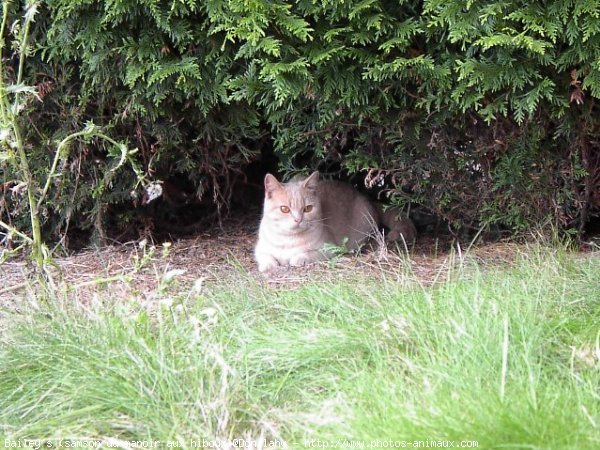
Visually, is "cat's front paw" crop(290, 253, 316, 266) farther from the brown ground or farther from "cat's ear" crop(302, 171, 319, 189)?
"cat's ear" crop(302, 171, 319, 189)

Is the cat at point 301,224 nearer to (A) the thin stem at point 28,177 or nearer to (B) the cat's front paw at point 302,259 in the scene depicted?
(B) the cat's front paw at point 302,259

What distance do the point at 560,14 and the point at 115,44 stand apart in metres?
2.19

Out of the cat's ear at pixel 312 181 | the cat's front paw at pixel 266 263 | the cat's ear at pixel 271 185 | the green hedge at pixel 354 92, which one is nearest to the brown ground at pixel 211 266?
the cat's front paw at pixel 266 263

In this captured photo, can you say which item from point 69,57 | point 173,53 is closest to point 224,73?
point 173,53

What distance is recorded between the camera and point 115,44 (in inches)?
156

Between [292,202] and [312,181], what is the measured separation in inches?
7.1

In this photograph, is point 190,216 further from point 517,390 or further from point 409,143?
point 517,390

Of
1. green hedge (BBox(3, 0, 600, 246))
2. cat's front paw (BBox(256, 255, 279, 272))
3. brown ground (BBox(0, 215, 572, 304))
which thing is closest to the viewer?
green hedge (BBox(3, 0, 600, 246))

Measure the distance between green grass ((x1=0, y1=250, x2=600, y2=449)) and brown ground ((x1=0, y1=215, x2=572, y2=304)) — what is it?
13.5 inches

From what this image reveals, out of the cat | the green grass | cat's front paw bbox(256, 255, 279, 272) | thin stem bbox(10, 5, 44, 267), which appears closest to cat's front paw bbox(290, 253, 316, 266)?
the cat

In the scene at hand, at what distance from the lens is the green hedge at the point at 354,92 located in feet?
11.8

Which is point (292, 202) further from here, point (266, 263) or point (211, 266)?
point (211, 266)

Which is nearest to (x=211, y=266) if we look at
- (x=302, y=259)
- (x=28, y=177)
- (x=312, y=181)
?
(x=302, y=259)

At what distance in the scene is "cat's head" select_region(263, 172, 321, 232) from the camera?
15.4 feet
